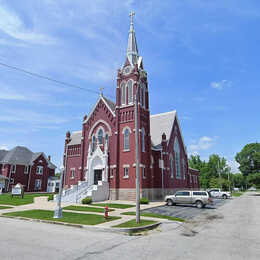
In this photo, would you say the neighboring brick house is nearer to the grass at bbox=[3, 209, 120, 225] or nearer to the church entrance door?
the church entrance door

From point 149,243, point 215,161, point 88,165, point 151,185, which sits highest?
point 215,161

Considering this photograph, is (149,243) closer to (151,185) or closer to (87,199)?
(87,199)

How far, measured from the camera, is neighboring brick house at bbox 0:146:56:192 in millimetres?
46344

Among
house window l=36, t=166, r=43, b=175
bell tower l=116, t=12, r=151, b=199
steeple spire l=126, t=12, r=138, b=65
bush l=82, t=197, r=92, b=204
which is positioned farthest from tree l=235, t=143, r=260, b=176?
house window l=36, t=166, r=43, b=175

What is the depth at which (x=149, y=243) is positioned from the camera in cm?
828

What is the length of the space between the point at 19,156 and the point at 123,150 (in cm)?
3381

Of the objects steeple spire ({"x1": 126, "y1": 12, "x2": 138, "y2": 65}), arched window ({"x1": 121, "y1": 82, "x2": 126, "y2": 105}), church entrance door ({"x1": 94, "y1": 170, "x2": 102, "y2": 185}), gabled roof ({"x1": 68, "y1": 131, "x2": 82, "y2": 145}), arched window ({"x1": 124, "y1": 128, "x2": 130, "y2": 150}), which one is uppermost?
steeple spire ({"x1": 126, "y1": 12, "x2": 138, "y2": 65})

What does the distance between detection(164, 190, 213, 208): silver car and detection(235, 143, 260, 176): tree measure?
5105 centimetres

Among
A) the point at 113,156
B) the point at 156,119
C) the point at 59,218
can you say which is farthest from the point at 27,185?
the point at 59,218

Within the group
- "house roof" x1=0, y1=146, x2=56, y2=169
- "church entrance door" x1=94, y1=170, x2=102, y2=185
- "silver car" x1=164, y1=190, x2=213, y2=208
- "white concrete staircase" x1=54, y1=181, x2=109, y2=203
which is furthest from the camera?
"house roof" x1=0, y1=146, x2=56, y2=169

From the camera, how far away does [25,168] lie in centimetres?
4928

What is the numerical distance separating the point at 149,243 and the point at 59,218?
25.4 ft

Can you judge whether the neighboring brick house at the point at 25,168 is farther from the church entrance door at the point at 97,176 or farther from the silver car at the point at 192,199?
the silver car at the point at 192,199

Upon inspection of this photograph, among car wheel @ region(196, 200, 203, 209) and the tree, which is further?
the tree
